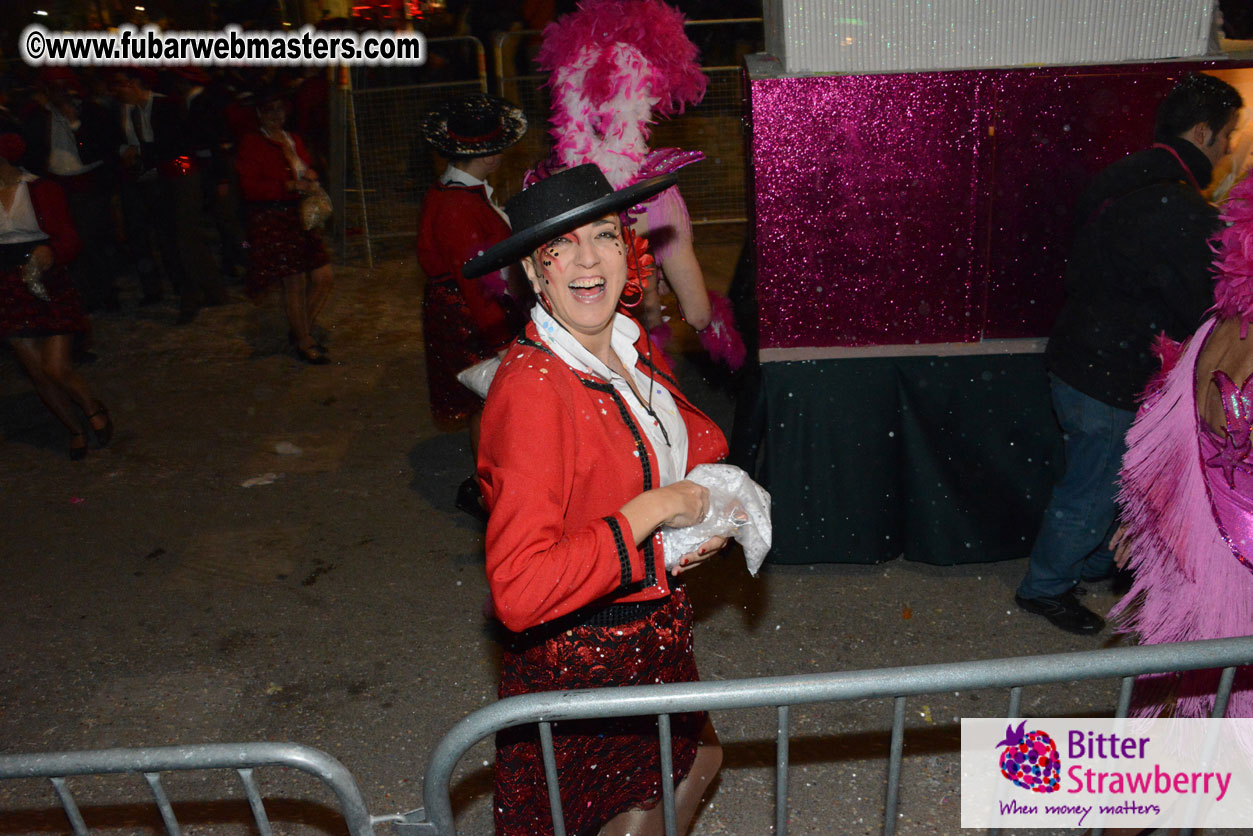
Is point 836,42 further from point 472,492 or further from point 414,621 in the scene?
point 414,621

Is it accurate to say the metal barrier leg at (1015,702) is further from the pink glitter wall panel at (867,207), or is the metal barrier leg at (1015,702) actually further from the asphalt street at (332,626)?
the pink glitter wall panel at (867,207)

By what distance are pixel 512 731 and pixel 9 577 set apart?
3643mm

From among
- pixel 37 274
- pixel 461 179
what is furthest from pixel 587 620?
pixel 37 274

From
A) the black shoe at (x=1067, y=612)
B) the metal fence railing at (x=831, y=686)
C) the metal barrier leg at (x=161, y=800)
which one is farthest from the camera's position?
the black shoe at (x=1067, y=612)

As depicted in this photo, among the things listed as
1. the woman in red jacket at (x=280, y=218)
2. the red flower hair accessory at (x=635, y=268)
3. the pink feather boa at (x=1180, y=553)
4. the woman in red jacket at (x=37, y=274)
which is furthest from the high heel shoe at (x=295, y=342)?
the pink feather boa at (x=1180, y=553)

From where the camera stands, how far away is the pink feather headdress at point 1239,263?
2297 mm

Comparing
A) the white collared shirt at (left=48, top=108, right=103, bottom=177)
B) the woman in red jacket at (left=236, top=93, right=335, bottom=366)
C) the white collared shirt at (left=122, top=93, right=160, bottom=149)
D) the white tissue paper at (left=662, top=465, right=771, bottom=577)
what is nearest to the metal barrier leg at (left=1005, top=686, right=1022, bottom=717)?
the white tissue paper at (left=662, top=465, right=771, bottom=577)

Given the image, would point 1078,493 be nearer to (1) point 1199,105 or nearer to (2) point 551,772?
(1) point 1199,105

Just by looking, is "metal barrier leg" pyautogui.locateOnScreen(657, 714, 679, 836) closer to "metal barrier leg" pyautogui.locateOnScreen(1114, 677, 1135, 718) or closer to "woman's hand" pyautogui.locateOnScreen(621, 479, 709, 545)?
"woman's hand" pyautogui.locateOnScreen(621, 479, 709, 545)

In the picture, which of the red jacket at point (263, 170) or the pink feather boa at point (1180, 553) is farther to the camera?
the red jacket at point (263, 170)

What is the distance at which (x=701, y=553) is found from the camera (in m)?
2.18

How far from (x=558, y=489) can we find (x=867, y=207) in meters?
2.35

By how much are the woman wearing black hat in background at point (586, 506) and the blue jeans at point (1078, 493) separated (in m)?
1.71

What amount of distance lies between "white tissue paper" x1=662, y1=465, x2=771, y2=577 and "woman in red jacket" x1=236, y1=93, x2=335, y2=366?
537 cm
